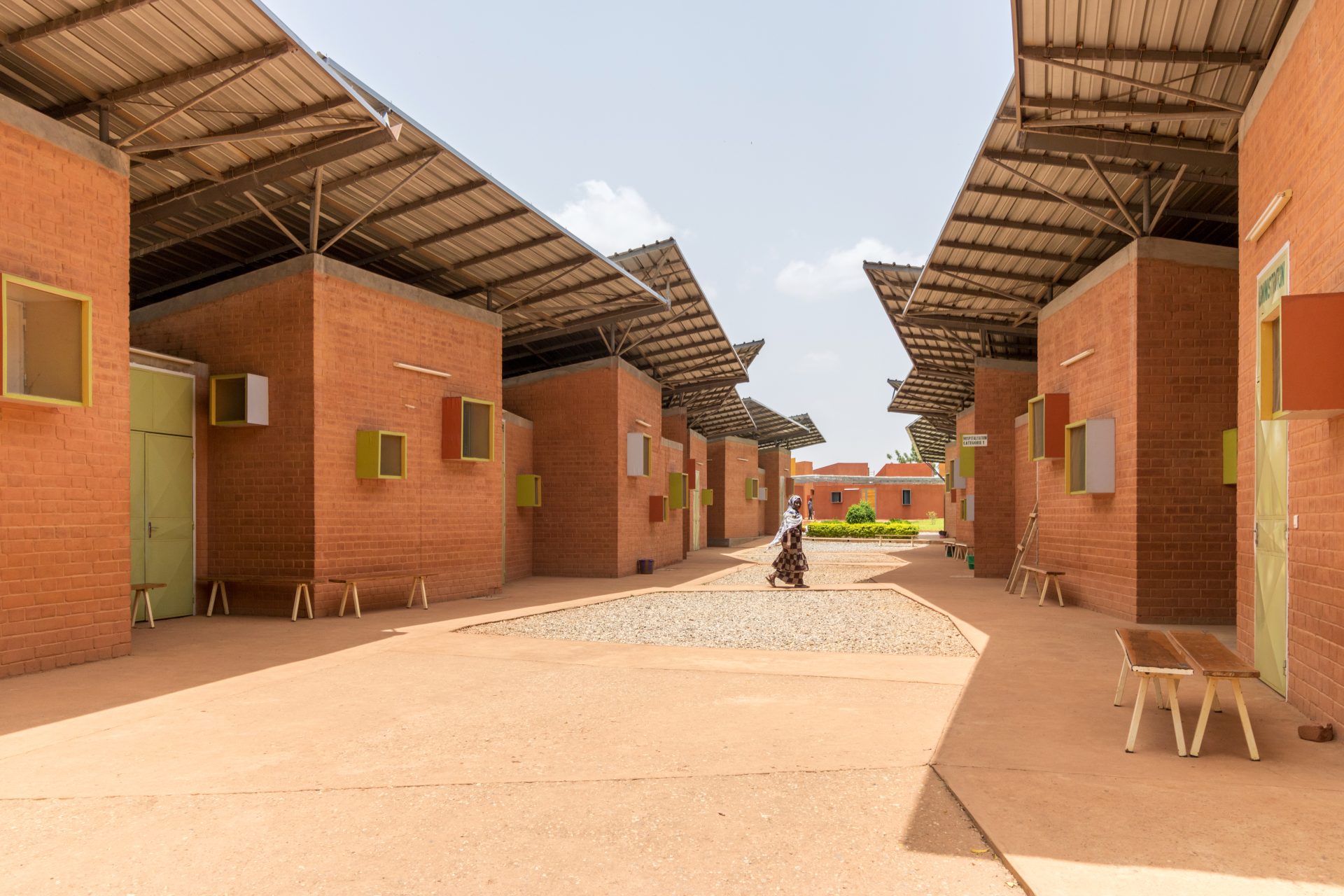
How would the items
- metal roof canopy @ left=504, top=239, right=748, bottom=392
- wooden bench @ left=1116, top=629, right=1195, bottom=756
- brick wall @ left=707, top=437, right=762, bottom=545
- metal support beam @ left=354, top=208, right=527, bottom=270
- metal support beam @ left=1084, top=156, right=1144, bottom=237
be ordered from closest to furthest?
1. wooden bench @ left=1116, top=629, right=1195, bottom=756
2. metal support beam @ left=1084, top=156, right=1144, bottom=237
3. metal support beam @ left=354, top=208, right=527, bottom=270
4. metal roof canopy @ left=504, top=239, right=748, bottom=392
5. brick wall @ left=707, top=437, right=762, bottom=545

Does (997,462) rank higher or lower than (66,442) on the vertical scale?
lower

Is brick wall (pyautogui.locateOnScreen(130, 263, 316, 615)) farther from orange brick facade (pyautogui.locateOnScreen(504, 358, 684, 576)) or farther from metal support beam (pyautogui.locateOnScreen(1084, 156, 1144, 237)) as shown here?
metal support beam (pyautogui.locateOnScreen(1084, 156, 1144, 237))

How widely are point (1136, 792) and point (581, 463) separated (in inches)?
574

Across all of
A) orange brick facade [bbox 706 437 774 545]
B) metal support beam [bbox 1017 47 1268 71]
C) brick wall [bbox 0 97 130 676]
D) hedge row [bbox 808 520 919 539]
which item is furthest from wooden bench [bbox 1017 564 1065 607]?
hedge row [bbox 808 520 919 539]

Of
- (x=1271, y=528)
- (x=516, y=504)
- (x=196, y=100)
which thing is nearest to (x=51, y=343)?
(x=196, y=100)

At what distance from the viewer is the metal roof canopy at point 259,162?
23.1ft

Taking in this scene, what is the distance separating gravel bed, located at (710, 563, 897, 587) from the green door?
30.2 ft

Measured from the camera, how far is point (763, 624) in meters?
10.5

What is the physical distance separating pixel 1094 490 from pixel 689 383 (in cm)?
1415

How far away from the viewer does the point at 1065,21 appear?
688 centimetres

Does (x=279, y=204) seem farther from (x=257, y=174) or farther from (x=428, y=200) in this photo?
(x=428, y=200)

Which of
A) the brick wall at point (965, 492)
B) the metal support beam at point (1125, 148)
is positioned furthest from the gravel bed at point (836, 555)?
the metal support beam at point (1125, 148)

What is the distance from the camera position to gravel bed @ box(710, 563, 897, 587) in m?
17.0

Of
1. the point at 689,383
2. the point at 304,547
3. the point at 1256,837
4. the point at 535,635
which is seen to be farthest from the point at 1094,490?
the point at 689,383
